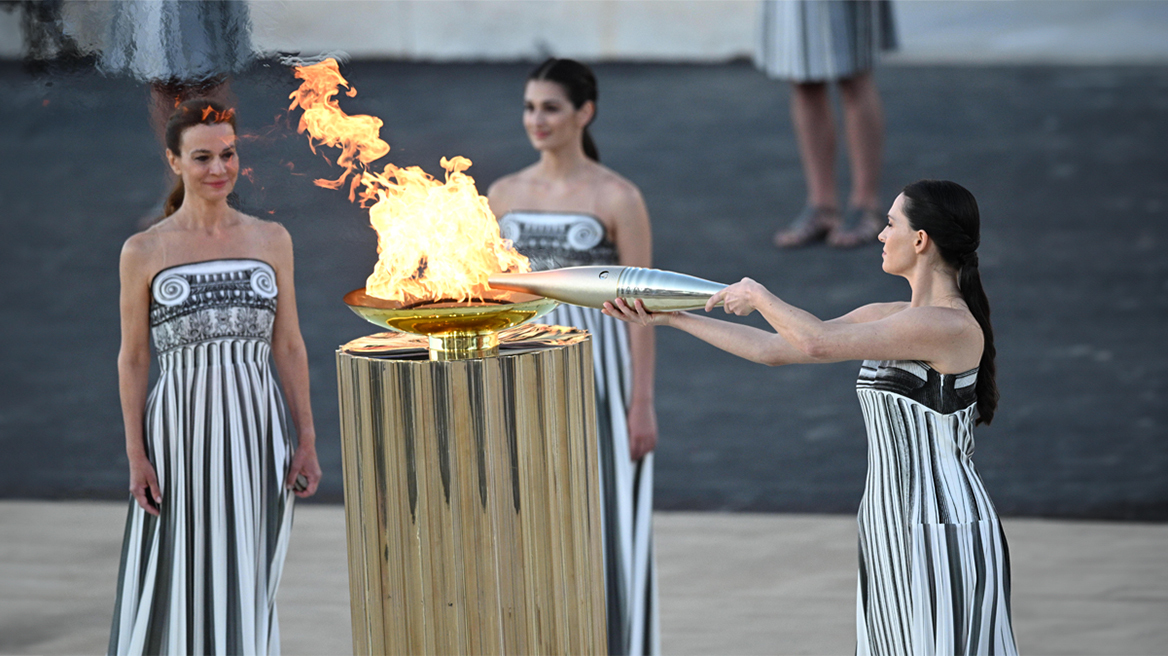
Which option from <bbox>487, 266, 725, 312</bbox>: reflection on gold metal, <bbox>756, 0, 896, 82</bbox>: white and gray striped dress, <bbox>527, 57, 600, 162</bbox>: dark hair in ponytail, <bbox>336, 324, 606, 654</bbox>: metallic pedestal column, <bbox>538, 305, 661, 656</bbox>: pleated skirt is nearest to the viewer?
<bbox>336, 324, 606, 654</bbox>: metallic pedestal column

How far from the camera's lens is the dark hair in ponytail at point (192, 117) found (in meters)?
2.93

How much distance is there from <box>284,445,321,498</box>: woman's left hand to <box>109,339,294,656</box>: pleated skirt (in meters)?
0.12

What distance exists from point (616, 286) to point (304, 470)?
3.57 ft

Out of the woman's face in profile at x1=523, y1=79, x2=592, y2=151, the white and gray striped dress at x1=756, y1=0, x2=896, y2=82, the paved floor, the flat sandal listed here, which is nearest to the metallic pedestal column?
the woman's face in profile at x1=523, y1=79, x2=592, y2=151

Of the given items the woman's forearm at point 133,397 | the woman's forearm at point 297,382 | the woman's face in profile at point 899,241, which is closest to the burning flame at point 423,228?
the woman's forearm at point 297,382

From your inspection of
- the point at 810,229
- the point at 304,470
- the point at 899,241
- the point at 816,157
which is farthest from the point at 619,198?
the point at 816,157

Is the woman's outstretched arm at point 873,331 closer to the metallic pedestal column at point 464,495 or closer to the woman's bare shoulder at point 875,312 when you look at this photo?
the woman's bare shoulder at point 875,312

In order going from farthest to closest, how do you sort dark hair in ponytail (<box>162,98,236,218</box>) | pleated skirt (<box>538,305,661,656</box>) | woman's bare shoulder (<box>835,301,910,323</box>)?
pleated skirt (<box>538,305,661,656</box>), dark hair in ponytail (<box>162,98,236,218</box>), woman's bare shoulder (<box>835,301,910,323</box>)

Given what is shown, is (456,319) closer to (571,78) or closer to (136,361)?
(136,361)

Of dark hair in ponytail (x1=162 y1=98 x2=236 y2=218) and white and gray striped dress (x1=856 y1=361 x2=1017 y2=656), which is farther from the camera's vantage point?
dark hair in ponytail (x1=162 y1=98 x2=236 y2=218)

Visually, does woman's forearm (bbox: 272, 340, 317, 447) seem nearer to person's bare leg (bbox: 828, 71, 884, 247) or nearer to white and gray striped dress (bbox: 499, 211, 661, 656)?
white and gray striped dress (bbox: 499, 211, 661, 656)

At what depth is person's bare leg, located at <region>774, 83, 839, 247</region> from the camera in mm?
8594

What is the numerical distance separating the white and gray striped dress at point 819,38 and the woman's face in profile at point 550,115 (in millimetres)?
5057

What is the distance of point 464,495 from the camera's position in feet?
7.59
